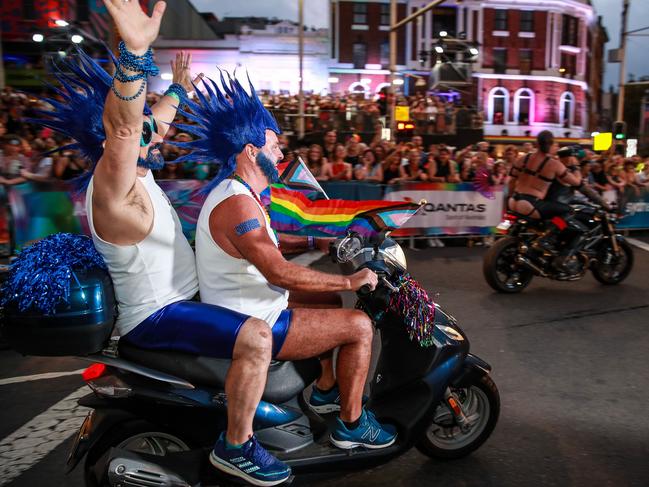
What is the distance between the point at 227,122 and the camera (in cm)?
282

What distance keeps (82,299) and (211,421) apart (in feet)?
2.54

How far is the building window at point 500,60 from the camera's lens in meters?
48.4

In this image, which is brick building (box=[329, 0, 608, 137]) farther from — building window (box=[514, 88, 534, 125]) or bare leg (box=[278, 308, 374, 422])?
bare leg (box=[278, 308, 374, 422])

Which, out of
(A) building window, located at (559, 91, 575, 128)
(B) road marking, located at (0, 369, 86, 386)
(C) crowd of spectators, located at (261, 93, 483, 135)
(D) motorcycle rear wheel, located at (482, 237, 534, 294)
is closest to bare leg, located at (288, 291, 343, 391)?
(B) road marking, located at (0, 369, 86, 386)

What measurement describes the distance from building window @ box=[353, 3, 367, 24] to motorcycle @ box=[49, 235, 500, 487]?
154ft

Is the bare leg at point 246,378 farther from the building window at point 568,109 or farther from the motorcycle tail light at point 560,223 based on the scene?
the building window at point 568,109

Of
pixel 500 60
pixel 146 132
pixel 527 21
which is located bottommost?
pixel 146 132

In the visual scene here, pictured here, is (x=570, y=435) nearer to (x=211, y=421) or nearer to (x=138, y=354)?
(x=211, y=421)

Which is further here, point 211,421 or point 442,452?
point 442,452

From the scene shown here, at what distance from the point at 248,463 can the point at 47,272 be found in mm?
1123

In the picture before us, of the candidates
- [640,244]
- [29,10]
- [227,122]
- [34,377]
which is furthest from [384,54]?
[227,122]

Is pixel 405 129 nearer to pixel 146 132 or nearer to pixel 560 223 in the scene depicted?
pixel 560 223

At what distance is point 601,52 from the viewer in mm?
76438

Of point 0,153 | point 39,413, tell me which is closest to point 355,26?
point 0,153
